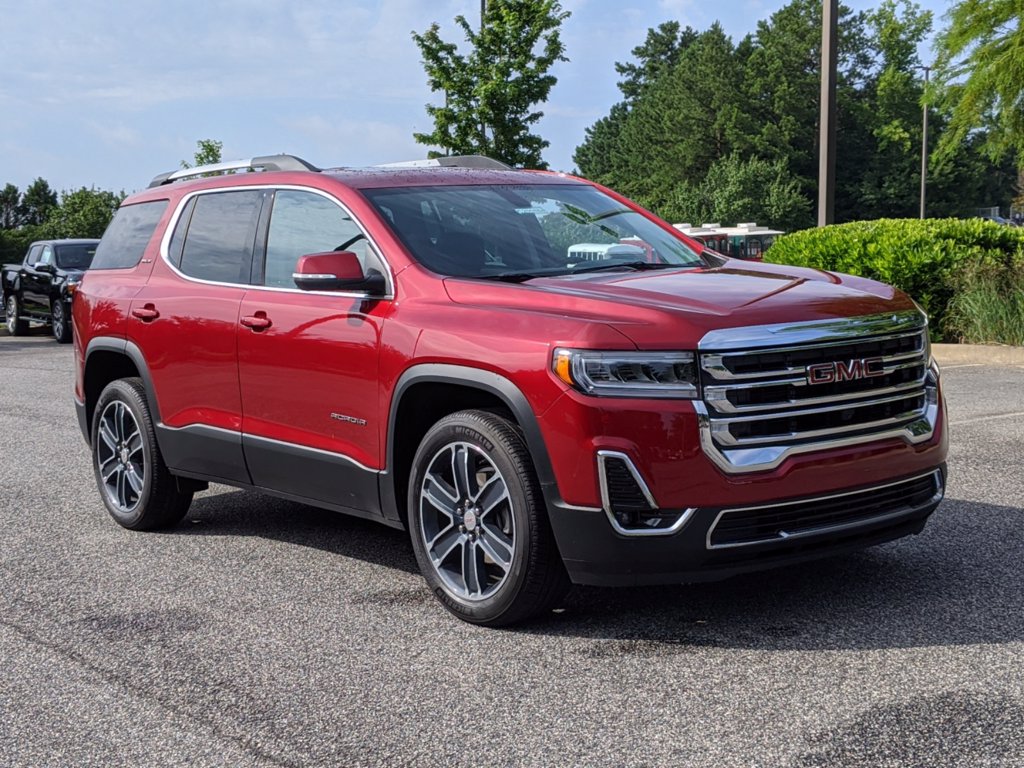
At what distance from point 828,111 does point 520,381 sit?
12.5 m

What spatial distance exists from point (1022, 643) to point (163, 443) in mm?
4345

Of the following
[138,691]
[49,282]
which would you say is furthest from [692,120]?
[138,691]

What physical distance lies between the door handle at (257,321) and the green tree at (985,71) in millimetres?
18474

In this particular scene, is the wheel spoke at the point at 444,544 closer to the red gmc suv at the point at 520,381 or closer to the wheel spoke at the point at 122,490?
the red gmc suv at the point at 520,381

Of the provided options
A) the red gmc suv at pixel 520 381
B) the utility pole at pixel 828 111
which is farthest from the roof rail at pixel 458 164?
the utility pole at pixel 828 111

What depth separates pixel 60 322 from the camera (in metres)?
24.8

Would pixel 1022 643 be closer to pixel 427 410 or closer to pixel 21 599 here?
pixel 427 410

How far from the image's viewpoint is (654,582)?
15.6 feet

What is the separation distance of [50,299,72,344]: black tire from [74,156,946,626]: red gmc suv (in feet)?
60.9

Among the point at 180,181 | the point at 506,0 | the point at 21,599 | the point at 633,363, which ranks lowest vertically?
the point at 21,599

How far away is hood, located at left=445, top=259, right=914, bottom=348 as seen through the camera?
4684 mm

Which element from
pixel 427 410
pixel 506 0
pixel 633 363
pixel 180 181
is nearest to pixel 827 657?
pixel 633 363

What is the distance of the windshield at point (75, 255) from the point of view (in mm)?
25219

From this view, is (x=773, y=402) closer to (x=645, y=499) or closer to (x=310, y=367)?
(x=645, y=499)
